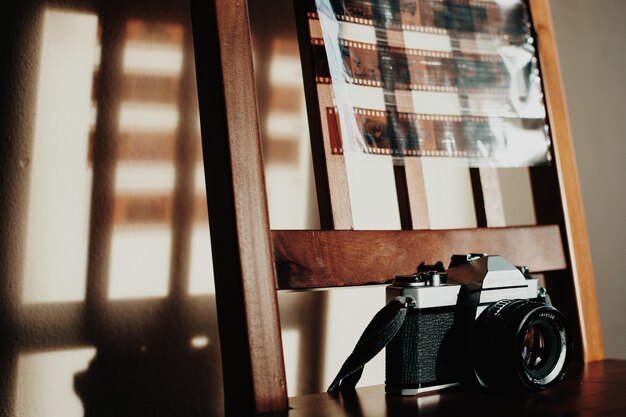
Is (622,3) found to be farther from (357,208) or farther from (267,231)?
(267,231)

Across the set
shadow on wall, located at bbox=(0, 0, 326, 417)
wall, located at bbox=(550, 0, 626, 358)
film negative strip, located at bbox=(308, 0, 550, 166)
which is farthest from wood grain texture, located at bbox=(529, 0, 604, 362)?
shadow on wall, located at bbox=(0, 0, 326, 417)

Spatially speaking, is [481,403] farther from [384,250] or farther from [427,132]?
[427,132]

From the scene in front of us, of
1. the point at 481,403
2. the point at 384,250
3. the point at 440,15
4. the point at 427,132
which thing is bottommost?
the point at 481,403

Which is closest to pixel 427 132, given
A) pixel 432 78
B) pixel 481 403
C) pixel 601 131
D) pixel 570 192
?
pixel 432 78

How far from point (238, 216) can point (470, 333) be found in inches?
8.0

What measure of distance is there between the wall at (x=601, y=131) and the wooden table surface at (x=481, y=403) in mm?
453

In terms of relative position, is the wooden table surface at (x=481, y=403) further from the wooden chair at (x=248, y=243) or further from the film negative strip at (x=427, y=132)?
the film negative strip at (x=427, y=132)

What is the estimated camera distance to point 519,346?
0.47 meters

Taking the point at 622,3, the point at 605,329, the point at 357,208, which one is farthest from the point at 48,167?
the point at 622,3

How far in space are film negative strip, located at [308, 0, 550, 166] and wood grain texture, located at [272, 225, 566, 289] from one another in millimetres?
86

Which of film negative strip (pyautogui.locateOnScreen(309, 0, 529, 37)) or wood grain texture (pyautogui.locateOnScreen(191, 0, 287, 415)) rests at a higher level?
film negative strip (pyautogui.locateOnScreen(309, 0, 529, 37))

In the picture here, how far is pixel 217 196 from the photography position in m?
0.49

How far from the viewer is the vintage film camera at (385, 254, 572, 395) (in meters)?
0.48

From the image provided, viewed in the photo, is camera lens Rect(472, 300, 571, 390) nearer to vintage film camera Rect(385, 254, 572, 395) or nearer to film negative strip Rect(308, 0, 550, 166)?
vintage film camera Rect(385, 254, 572, 395)
